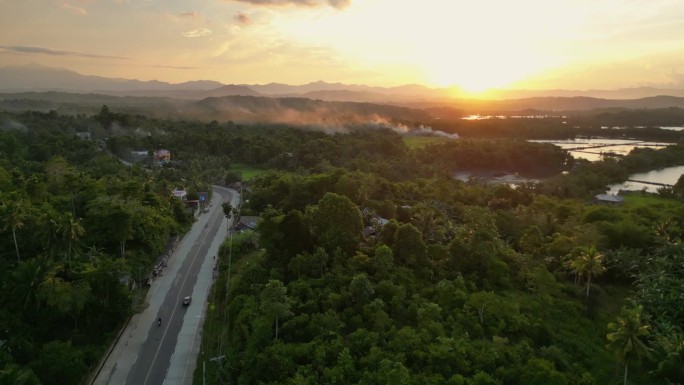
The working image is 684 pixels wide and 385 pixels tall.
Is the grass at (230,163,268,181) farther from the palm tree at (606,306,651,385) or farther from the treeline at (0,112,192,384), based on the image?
the palm tree at (606,306,651,385)

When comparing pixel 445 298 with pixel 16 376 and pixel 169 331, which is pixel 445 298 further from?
pixel 16 376

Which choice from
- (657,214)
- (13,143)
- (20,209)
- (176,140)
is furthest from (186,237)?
(176,140)

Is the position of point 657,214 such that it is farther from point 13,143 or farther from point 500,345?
point 13,143

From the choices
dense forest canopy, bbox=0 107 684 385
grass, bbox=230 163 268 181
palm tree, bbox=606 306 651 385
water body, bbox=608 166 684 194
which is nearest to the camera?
palm tree, bbox=606 306 651 385

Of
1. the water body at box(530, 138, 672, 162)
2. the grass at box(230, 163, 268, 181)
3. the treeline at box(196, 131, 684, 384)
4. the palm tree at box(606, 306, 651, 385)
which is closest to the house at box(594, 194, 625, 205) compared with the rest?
the treeline at box(196, 131, 684, 384)

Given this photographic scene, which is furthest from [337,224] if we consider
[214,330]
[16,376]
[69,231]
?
[16,376]

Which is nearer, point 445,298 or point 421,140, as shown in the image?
point 445,298
